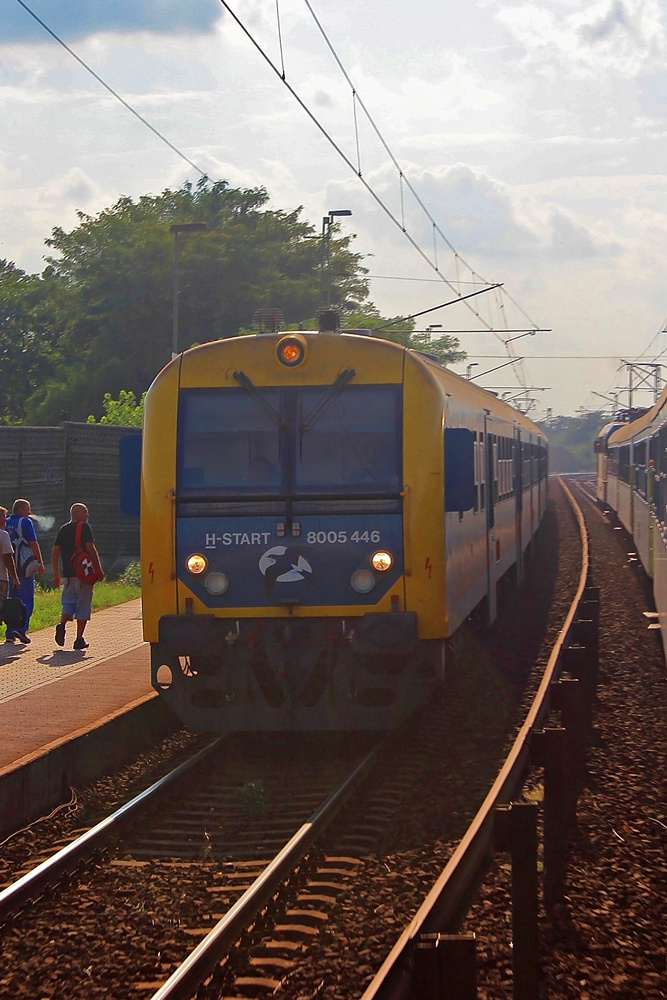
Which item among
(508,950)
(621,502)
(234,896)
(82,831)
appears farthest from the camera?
(621,502)

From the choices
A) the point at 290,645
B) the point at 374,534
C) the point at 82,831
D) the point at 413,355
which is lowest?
the point at 82,831

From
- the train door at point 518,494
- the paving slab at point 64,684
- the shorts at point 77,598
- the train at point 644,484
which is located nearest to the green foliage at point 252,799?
the paving slab at point 64,684

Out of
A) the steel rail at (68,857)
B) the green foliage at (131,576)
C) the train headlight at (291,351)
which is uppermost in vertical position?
the train headlight at (291,351)

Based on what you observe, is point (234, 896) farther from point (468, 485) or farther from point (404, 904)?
point (468, 485)

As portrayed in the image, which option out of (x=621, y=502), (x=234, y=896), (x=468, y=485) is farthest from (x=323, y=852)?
(x=621, y=502)

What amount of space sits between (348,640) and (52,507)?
12623mm

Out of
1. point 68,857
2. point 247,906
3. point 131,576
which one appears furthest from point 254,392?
point 131,576

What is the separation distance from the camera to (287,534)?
9.16 meters

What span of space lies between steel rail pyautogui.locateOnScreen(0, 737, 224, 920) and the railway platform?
53 centimetres

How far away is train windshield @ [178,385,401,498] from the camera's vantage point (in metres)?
9.19

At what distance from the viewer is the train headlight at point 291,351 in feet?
30.6

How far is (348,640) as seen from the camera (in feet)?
29.8

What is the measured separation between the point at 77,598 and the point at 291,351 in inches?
189

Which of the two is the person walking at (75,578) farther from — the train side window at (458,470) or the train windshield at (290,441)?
the train side window at (458,470)
